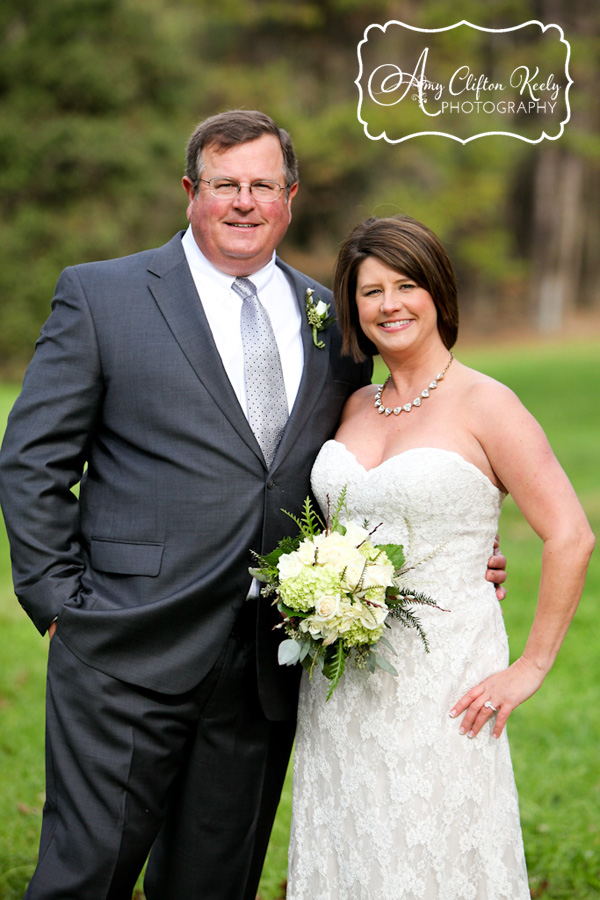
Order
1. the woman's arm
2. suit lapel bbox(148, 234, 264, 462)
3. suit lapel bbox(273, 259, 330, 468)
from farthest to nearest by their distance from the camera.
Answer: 1. suit lapel bbox(273, 259, 330, 468)
2. suit lapel bbox(148, 234, 264, 462)
3. the woman's arm

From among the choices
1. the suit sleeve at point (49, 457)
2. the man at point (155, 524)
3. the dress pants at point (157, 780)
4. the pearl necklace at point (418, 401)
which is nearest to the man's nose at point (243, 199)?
the man at point (155, 524)

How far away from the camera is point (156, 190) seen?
23375 mm

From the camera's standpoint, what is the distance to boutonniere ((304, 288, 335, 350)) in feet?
11.7

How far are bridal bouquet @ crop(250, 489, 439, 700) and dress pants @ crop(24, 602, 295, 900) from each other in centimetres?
42

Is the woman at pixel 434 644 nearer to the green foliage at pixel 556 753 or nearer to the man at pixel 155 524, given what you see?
the man at pixel 155 524

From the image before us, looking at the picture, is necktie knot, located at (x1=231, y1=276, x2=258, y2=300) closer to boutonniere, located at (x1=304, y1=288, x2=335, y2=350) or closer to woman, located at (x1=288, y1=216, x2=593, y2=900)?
boutonniere, located at (x1=304, y1=288, x2=335, y2=350)

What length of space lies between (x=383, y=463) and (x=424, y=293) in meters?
0.59

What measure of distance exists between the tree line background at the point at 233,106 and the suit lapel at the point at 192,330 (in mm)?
18963

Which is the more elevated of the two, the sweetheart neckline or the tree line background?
the tree line background

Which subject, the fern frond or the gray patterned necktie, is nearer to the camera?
the fern frond

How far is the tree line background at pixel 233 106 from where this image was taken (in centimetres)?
2219

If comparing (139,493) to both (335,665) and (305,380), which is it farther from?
(335,665)

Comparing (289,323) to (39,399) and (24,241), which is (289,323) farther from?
(24,241)

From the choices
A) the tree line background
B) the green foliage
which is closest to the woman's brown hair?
the green foliage
